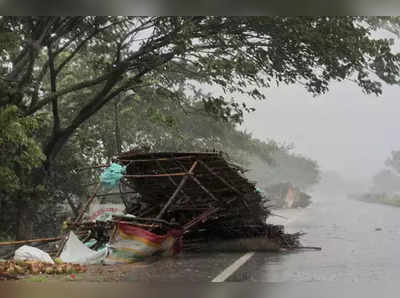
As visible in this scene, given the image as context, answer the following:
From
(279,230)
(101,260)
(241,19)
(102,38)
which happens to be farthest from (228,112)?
(101,260)

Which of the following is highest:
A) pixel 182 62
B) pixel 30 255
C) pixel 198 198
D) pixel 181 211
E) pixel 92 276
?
pixel 182 62

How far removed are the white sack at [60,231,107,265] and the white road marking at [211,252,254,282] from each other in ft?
4.28

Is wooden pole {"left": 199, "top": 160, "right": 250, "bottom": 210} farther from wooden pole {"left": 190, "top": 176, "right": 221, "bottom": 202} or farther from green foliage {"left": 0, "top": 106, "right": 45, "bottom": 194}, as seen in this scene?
green foliage {"left": 0, "top": 106, "right": 45, "bottom": 194}

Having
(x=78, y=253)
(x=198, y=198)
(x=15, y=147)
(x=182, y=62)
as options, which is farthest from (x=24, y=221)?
(x=182, y=62)

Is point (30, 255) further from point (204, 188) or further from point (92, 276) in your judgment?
point (204, 188)

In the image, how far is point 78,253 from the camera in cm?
613

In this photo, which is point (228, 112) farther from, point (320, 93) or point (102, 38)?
point (102, 38)

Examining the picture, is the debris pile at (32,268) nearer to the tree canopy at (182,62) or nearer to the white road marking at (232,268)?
the white road marking at (232,268)

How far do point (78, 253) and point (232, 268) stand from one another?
1.72 m

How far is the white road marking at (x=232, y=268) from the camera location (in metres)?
5.50

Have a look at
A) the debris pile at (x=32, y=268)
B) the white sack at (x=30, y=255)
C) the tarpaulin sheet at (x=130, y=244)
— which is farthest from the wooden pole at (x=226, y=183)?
the white sack at (x=30, y=255)

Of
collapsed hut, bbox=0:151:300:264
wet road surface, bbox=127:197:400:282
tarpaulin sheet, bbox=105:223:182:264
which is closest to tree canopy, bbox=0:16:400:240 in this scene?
collapsed hut, bbox=0:151:300:264

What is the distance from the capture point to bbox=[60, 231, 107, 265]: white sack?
19.7 feet

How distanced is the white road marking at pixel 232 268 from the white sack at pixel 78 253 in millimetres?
1304
